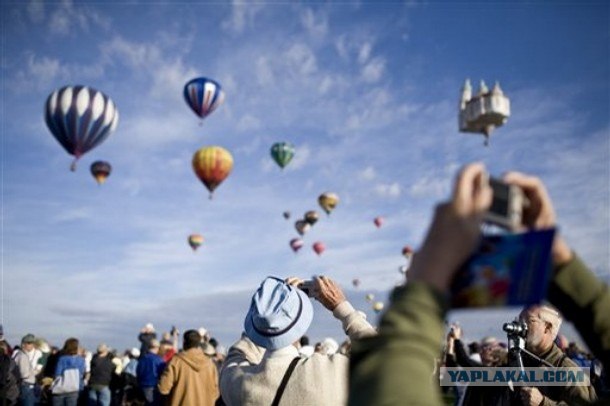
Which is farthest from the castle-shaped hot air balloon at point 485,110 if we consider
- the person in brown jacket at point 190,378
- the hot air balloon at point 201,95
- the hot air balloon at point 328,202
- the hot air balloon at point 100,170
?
the hot air balloon at point 328,202

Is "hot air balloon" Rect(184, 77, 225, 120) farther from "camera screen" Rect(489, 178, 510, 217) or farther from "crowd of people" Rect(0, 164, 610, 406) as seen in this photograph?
"camera screen" Rect(489, 178, 510, 217)

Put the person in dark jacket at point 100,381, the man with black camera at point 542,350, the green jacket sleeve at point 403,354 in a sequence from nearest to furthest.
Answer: the green jacket sleeve at point 403,354 < the man with black camera at point 542,350 < the person in dark jacket at point 100,381

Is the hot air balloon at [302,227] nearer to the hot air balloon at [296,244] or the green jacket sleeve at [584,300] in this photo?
the hot air balloon at [296,244]

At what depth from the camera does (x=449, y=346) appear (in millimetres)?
8609

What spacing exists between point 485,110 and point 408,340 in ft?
12.6

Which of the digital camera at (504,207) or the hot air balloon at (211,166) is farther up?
the hot air balloon at (211,166)

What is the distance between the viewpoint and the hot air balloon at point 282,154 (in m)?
39.0

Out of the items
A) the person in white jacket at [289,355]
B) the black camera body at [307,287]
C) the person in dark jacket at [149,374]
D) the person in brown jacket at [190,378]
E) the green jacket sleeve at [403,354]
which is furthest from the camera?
the person in dark jacket at [149,374]

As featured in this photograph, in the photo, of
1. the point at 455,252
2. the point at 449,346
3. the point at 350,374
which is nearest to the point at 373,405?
the point at 350,374

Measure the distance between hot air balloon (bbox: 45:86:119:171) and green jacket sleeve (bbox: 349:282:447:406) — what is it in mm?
25089

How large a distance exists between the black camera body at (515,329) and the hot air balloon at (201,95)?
93.9 ft

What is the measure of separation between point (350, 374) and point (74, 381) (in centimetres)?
1192

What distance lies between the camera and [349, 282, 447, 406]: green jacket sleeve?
3.40ft

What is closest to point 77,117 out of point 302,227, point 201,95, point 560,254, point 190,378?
point 201,95
